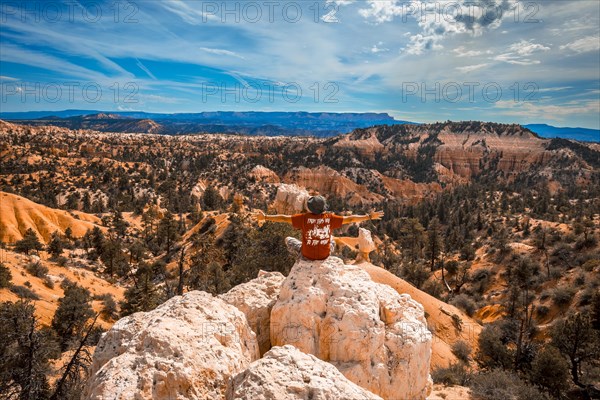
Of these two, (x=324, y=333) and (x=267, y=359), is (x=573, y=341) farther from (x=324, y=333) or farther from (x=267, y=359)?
(x=267, y=359)

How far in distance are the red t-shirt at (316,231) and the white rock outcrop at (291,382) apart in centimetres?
313

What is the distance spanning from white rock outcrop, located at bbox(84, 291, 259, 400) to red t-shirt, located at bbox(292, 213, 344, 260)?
2085 millimetres

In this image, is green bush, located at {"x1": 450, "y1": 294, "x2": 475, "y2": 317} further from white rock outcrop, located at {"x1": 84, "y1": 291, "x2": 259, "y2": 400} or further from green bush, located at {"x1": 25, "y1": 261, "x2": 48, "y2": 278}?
green bush, located at {"x1": 25, "y1": 261, "x2": 48, "y2": 278}

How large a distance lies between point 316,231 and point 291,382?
3.63 metres

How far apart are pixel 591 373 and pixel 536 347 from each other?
3.13 meters

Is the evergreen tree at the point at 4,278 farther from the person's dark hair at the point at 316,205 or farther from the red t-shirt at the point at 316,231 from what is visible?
the person's dark hair at the point at 316,205

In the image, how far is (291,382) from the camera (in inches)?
150

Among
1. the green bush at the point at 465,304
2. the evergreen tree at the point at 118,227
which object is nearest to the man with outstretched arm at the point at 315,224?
the green bush at the point at 465,304

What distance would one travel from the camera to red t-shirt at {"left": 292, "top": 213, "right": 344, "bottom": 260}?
707 centimetres

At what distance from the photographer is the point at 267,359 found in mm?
4133

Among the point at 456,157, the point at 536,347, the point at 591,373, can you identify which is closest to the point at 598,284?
the point at 536,347

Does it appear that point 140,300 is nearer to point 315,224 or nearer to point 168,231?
point 315,224

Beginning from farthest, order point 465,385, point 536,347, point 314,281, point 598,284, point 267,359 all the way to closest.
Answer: point 598,284, point 536,347, point 465,385, point 314,281, point 267,359

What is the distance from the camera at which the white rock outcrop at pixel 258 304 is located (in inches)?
263
